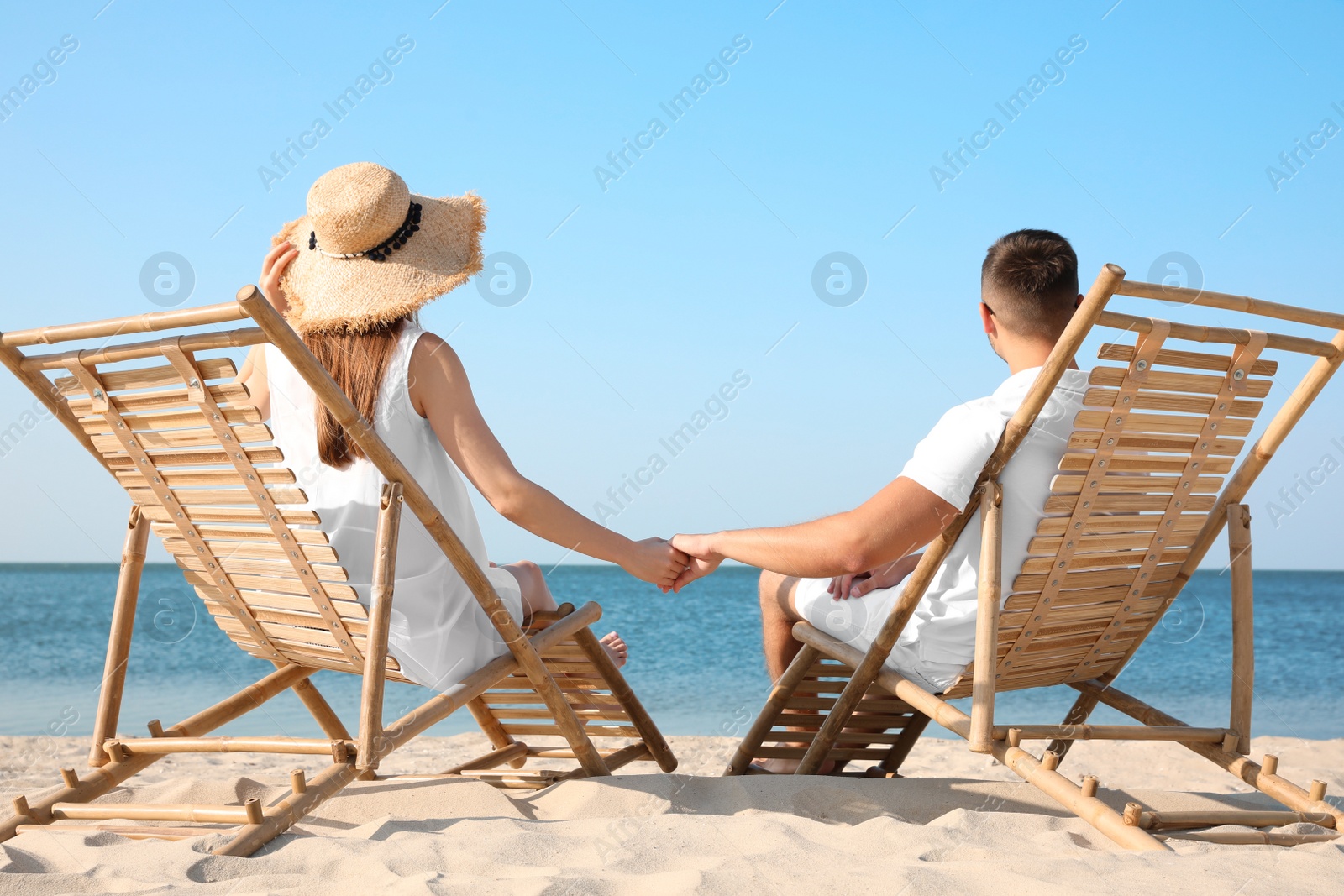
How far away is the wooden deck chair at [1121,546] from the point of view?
2.31 m

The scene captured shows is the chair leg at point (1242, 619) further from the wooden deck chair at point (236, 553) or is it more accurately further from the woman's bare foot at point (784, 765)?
the wooden deck chair at point (236, 553)

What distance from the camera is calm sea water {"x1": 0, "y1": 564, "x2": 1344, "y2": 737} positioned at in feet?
29.6

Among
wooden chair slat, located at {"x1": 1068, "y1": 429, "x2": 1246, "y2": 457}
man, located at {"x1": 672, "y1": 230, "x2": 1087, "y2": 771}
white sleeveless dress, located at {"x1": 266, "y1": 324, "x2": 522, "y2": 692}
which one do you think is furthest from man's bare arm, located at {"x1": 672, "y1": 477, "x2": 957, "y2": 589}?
white sleeveless dress, located at {"x1": 266, "y1": 324, "x2": 522, "y2": 692}

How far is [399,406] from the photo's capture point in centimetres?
253

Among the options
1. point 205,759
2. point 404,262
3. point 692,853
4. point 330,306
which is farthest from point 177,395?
point 205,759

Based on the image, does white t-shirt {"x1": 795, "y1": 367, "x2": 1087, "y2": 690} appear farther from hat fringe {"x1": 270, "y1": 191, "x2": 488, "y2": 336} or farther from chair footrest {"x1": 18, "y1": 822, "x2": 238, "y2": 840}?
chair footrest {"x1": 18, "y1": 822, "x2": 238, "y2": 840}

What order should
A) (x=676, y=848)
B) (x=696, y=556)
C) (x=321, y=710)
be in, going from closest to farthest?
(x=676, y=848) → (x=696, y=556) → (x=321, y=710)

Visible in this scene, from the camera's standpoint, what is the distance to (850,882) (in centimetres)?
183

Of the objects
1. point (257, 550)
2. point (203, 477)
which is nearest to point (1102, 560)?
point (257, 550)

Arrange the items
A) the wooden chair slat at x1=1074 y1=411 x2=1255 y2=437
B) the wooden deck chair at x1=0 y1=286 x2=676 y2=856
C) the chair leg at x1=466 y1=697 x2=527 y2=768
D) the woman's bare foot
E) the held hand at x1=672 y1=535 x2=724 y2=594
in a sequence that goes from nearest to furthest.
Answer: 1. the wooden deck chair at x1=0 y1=286 x2=676 y2=856
2. the wooden chair slat at x1=1074 y1=411 x2=1255 y2=437
3. the held hand at x1=672 y1=535 x2=724 y2=594
4. the woman's bare foot
5. the chair leg at x1=466 y1=697 x2=527 y2=768

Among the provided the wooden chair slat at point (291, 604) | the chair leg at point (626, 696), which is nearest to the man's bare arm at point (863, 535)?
the chair leg at point (626, 696)

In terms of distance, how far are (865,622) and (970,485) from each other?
65 centimetres

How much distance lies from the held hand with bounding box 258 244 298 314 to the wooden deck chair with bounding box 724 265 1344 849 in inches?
71.9

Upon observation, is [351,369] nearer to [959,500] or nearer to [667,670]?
[959,500]
